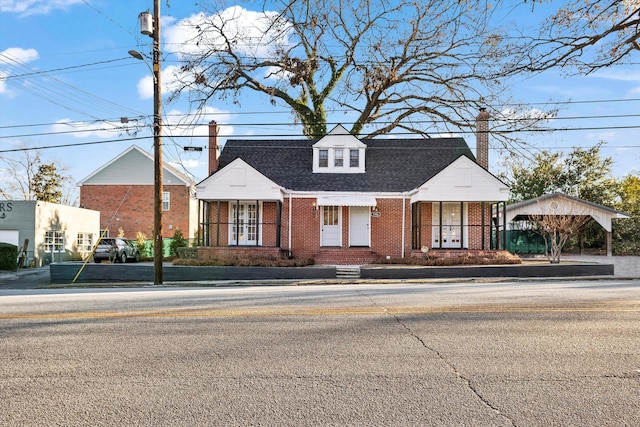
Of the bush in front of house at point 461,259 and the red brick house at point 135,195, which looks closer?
the bush in front of house at point 461,259

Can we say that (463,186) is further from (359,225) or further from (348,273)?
(348,273)

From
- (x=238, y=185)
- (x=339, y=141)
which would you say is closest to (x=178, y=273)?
(x=238, y=185)

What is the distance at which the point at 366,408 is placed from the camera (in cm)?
375

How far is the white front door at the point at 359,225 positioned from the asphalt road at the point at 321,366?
575 inches

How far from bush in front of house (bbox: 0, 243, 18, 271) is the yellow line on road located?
19065 mm

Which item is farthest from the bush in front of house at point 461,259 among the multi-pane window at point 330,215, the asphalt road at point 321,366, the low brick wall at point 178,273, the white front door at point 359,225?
the asphalt road at point 321,366

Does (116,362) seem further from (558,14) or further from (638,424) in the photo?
(558,14)

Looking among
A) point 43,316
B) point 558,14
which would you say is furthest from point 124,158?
point 558,14

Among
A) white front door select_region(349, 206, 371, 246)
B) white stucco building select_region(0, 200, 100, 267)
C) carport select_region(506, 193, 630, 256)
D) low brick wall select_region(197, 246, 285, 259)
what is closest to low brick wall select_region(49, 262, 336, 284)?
low brick wall select_region(197, 246, 285, 259)

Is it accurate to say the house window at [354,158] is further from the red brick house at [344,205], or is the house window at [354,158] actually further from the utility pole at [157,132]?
the utility pole at [157,132]

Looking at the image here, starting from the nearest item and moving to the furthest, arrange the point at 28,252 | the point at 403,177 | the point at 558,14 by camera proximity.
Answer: the point at 558,14 → the point at 403,177 → the point at 28,252

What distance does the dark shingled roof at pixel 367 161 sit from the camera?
77.4ft

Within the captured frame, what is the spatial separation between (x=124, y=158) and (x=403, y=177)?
81.3ft

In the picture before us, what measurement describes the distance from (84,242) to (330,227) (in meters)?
20.2
